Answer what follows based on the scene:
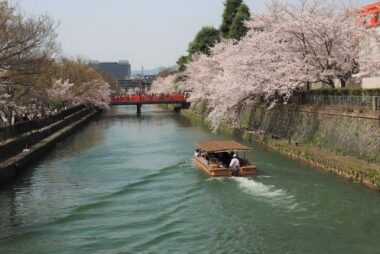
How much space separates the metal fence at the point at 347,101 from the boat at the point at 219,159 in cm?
654

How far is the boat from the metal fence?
21.5 ft

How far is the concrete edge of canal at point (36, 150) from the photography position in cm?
2539

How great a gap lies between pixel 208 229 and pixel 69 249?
4.55 m

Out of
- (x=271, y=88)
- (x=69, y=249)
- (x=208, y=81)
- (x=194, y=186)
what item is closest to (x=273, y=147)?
(x=271, y=88)

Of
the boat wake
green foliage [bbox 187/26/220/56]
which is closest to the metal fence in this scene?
the boat wake

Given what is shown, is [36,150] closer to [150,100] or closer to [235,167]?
[235,167]

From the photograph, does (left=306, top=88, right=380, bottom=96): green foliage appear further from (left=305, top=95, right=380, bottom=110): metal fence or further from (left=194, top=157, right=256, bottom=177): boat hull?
(left=194, top=157, right=256, bottom=177): boat hull

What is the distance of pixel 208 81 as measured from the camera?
202ft

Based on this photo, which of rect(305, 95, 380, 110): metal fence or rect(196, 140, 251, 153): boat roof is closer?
rect(305, 95, 380, 110): metal fence

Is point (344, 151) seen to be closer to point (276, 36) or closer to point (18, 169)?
point (276, 36)

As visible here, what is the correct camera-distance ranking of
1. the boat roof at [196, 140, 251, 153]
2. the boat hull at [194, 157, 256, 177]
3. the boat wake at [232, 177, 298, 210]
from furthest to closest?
the boat roof at [196, 140, 251, 153] < the boat hull at [194, 157, 256, 177] < the boat wake at [232, 177, 298, 210]

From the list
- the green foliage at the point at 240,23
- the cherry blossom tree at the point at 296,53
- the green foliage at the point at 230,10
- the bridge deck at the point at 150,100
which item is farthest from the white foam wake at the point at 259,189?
the bridge deck at the point at 150,100

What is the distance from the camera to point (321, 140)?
29641 millimetres

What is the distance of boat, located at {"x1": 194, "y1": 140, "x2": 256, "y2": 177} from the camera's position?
24.5m
